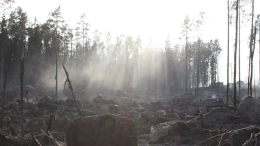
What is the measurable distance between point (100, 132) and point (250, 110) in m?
6.99

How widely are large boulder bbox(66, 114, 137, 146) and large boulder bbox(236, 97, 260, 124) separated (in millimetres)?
5496

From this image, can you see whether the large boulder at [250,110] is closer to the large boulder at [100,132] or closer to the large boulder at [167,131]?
the large boulder at [167,131]

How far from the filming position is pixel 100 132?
240 inches

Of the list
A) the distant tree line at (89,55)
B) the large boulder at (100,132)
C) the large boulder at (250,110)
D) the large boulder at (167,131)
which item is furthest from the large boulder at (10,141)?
the distant tree line at (89,55)

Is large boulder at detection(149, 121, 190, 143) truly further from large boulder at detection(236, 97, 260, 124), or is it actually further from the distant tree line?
the distant tree line

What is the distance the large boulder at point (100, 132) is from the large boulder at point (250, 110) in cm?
550

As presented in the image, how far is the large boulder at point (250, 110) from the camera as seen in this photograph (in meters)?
8.30

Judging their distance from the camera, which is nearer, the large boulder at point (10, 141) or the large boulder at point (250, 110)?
the large boulder at point (10, 141)

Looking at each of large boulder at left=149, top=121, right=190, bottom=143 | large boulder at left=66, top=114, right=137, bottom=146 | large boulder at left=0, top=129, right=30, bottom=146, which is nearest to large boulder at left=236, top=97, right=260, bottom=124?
large boulder at left=149, top=121, right=190, bottom=143

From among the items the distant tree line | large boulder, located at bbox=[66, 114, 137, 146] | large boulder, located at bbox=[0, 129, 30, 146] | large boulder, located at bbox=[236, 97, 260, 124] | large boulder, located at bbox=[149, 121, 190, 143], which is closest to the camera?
large boulder, located at bbox=[0, 129, 30, 146]

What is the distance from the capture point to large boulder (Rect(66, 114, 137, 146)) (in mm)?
6055

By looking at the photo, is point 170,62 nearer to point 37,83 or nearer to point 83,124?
point 37,83

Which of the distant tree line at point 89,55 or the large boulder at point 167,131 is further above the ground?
the distant tree line at point 89,55

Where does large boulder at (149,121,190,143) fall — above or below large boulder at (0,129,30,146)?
below
